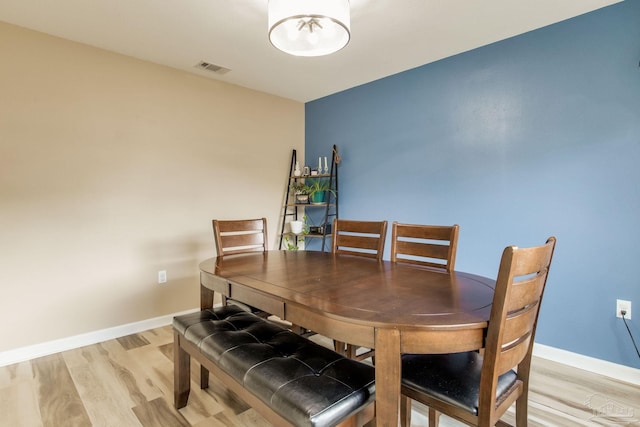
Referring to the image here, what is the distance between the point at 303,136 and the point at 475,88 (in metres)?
2.11

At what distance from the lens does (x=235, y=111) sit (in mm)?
3445

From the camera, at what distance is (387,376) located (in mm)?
1024

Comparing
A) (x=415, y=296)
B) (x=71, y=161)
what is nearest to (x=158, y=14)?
(x=71, y=161)

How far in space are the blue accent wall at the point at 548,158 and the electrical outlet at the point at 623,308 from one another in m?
0.03

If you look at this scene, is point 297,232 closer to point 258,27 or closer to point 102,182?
point 102,182

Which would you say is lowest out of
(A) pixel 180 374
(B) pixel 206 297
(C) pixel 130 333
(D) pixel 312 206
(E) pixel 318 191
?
(C) pixel 130 333

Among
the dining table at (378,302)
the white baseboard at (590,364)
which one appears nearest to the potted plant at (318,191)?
the dining table at (378,302)

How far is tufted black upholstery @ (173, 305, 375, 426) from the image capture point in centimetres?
106

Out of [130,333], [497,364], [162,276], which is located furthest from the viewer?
[162,276]

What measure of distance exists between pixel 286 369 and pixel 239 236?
132 centimetres

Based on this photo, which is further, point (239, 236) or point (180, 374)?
point (239, 236)

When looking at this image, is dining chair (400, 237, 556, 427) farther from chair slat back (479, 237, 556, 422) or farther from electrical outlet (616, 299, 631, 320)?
electrical outlet (616, 299, 631, 320)

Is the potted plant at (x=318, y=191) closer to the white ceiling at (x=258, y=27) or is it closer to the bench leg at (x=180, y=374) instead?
the white ceiling at (x=258, y=27)

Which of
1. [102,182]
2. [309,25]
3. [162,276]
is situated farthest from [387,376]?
[102,182]
